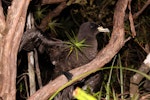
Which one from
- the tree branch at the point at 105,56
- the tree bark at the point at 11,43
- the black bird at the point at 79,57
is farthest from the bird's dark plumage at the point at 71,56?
the tree bark at the point at 11,43

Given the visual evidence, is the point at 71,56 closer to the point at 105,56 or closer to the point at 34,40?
the point at 34,40

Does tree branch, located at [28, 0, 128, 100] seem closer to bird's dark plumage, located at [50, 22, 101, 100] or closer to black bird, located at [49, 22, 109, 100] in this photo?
black bird, located at [49, 22, 109, 100]

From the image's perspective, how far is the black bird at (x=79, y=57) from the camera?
383 centimetres

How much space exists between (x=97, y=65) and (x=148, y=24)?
8.51 ft

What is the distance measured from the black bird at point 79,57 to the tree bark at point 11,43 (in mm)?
1105

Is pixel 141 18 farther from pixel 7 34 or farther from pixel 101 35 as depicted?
pixel 7 34

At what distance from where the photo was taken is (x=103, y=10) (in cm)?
490

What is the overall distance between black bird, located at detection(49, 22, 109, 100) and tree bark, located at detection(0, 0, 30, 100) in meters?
1.11

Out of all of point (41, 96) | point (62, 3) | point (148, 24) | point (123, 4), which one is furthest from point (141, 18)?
point (41, 96)

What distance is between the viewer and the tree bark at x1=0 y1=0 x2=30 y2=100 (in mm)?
2551

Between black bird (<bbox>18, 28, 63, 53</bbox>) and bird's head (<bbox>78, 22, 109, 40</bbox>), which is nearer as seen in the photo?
black bird (<bbox>18, 28, 63, 53</bbox>)

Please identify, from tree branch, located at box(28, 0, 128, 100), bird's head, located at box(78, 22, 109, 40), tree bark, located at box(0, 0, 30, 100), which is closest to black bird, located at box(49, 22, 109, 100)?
bird's head, located at box(78, 22, 109, 40)

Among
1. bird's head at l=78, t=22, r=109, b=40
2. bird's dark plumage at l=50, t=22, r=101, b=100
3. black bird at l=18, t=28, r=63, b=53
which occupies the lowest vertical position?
bird's dark plumage at l=50, t=22, r=101, b=100

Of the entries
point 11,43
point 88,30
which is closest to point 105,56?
point 11,43
